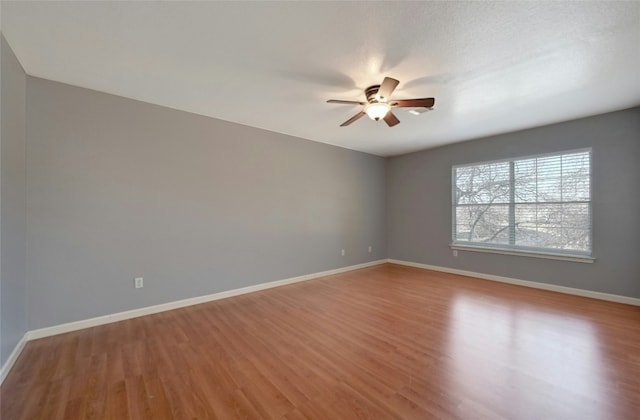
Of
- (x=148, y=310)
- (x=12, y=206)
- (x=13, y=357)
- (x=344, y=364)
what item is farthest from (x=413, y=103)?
(x=13, y=357)

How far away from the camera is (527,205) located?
4.22 m

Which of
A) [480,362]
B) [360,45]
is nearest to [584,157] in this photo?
[480,362]

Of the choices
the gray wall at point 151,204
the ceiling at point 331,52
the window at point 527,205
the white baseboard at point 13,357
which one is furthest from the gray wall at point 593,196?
the white baseboard at point 13,357

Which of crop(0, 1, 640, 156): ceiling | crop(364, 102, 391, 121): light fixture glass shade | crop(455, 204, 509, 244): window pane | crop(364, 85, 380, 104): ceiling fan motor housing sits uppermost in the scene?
crop(0, 1, 640, 156): ceiling

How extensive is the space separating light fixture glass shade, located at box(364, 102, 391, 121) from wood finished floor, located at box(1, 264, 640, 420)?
87.7 inches

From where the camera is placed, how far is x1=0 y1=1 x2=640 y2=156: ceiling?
5.67 ft

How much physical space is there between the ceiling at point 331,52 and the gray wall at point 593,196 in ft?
1.61

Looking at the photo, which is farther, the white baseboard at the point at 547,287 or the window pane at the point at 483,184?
the window pane at the point at 483,184

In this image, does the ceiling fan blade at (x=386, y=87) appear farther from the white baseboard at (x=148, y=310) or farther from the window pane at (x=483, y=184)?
the window pane at (x=483, y=184)

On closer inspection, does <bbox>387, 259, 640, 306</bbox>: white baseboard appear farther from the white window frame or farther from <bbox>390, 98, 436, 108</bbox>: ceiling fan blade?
<bbox>390, 98, 436, 108</bbox>: ceiling fan blade

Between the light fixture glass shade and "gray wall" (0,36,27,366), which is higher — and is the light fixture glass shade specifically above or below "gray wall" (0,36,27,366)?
above

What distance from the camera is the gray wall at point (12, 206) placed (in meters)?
1.94

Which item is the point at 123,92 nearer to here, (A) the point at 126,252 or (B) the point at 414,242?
(A) the point at 126,252

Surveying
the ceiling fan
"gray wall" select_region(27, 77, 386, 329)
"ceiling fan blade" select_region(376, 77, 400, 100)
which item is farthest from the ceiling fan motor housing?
"gray wall" select_region(27, 77, 386, 329)
